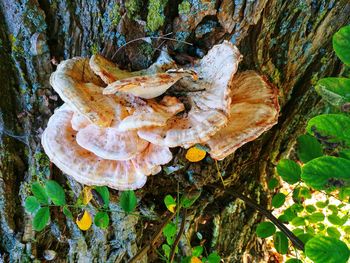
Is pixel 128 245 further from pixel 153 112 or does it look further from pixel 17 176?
pixel 153 112

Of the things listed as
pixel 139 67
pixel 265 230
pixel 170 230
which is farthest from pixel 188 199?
pixel 139 67

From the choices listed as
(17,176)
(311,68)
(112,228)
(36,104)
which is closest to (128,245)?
(112,228)

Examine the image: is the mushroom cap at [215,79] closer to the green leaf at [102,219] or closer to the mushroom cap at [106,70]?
the mushroom cap at [106,70]

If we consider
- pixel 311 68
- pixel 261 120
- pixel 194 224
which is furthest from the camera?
pixel 194 224

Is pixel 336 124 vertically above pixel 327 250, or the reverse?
pixel 336 124

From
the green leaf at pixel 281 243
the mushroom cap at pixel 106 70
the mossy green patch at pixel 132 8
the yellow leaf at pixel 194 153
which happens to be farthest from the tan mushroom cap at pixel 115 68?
the green leaf at pixel 281 243

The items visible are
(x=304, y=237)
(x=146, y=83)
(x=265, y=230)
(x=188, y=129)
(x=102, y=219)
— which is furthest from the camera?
(x=304, y=237)

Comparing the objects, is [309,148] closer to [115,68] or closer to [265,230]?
[265,230]
